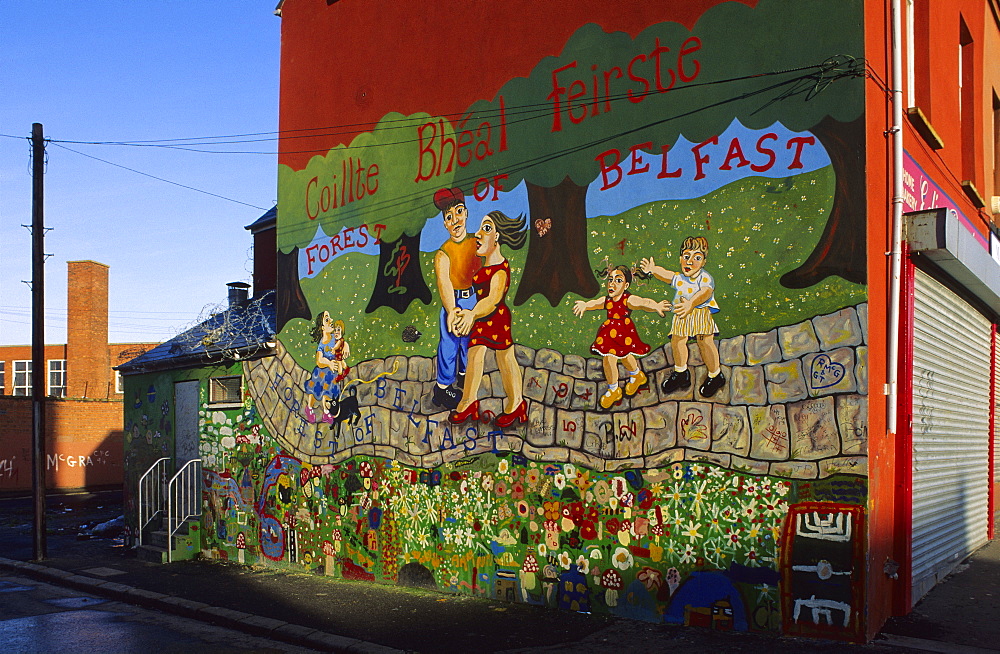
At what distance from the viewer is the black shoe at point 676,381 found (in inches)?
304

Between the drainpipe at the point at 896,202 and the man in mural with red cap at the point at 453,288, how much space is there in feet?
14.1

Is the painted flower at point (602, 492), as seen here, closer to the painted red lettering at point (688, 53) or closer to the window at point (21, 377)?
the painted red lettering at point (688, 53)

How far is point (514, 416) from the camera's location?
29.6ft

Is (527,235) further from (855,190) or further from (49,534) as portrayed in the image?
(49,534)

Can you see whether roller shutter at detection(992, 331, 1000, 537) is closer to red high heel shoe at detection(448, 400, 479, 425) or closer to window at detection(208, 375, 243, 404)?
red high heel shoe at detection(448, 400, 479, 425)

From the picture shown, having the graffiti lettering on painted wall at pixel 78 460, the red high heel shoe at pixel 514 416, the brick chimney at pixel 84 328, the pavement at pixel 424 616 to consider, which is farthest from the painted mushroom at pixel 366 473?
the brick chimney at pixel 84 328

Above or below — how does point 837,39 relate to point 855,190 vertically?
above

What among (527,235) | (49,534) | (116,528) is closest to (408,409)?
(527,235)

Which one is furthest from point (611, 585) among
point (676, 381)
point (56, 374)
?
point (56, 374)

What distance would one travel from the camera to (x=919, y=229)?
7574 millimetres

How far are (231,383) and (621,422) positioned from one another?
7225 mm

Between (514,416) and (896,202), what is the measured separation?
429 cm

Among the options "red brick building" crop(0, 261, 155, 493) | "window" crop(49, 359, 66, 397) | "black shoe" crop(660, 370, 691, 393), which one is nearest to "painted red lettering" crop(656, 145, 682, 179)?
"black shoe" crop(660, 370, 691, 393)

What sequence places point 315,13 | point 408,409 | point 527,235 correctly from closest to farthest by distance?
point 527,235
point 408,409
point 315,13
